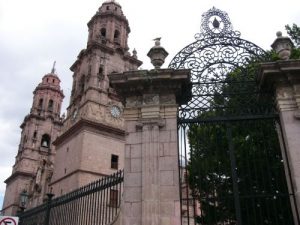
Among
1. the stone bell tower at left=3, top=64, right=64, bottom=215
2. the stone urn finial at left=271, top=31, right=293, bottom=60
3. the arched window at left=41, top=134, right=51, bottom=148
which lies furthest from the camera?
the arched window at left=41, top=134, right=51, bottom=148

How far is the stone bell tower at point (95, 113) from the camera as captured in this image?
2859 cm

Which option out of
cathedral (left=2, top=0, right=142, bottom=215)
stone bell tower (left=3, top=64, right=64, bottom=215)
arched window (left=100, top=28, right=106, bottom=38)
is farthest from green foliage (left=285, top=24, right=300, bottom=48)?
stone bell tower (left=3, top=64, right=64, bottom=215)

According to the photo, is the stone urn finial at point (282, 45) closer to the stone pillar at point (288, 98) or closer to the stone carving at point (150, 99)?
the stone pillar at point (288, 98)

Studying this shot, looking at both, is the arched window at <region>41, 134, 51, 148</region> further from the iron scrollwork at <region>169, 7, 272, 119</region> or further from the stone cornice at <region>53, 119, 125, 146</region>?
the iron scrollwork at <region>169, 7, 272, 119</region>

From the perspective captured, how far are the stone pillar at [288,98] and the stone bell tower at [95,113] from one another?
69.8 feet

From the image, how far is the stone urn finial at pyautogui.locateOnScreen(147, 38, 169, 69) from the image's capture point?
9102 millimetres

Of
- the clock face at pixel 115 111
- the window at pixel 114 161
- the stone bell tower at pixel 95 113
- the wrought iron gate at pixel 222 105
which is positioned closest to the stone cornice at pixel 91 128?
the stone bell tower at pixel 95 113

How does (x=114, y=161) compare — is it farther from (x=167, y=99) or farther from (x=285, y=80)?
(x=285, y=80)

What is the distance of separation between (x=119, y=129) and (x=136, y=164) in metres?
22.8

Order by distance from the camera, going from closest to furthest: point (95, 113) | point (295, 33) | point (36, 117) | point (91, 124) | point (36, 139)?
point (295, 33) < point (91, 124) < point (95, 113) < point (36, 139) < point (36, 117)

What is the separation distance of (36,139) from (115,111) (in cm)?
2255

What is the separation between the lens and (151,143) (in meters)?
8.23

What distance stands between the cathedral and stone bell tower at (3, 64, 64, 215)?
0.17 metres

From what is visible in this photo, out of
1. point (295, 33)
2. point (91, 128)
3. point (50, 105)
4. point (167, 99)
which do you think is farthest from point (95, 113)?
point (50, 105)
